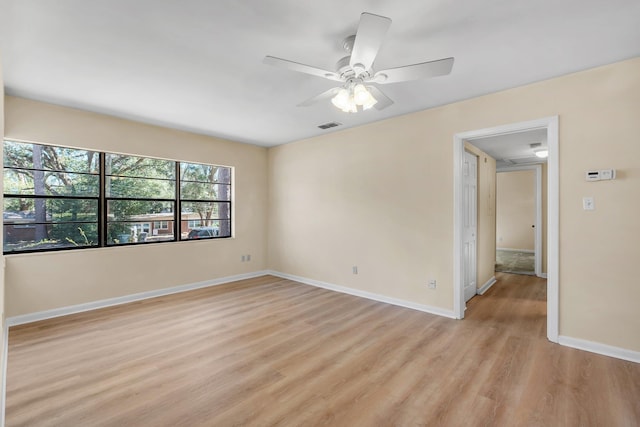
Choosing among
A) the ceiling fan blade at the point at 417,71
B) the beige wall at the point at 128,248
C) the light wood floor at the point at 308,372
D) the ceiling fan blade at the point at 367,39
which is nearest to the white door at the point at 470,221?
the light wood floor at the point at 308,372

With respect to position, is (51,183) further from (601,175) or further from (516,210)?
(516,210)

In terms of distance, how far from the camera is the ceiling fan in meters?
1.69

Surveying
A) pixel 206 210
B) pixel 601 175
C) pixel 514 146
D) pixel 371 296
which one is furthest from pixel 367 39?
pixel 206 210

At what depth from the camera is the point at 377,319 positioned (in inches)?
137

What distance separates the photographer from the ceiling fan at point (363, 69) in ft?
5.55

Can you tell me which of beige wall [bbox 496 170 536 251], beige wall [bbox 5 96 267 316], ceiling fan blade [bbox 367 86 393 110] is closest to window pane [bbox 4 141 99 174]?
beige wall [bbox 5 96 267 316]

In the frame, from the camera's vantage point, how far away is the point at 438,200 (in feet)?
11.9

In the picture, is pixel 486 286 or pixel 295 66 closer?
pixel 295 66

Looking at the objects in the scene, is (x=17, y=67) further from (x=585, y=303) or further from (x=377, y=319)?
(x=585, y=303)

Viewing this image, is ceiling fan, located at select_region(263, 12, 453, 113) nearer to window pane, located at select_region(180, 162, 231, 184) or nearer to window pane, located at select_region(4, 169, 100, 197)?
window pane, located at select_region(180, 162, 231, 184)

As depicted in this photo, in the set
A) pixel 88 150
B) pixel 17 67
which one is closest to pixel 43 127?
pixel 88 150

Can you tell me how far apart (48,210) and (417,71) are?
4434 millimetres

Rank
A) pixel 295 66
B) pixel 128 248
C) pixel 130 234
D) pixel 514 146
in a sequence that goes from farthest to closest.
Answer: pixel 514 146 < pixel 130 234 < pixel 128 248 < pixel 295 66

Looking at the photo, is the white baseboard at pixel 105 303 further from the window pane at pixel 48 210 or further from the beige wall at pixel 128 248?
the window pane at pixel 48 210
